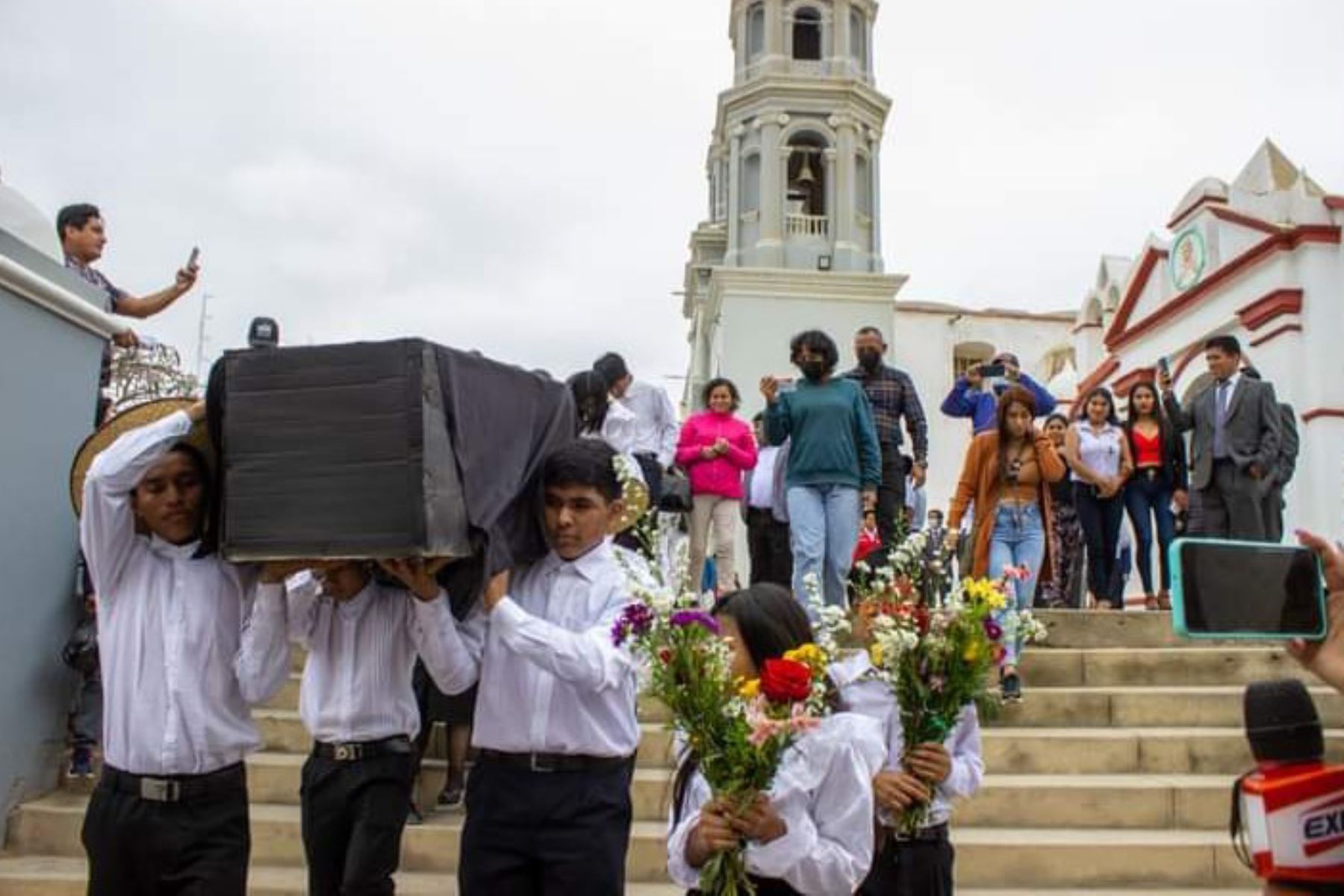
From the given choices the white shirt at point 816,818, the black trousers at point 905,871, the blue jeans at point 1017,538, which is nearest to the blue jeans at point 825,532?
the blue jeans at point 1017,538

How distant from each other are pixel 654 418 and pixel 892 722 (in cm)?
467

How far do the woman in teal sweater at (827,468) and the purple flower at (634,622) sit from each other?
4.43m

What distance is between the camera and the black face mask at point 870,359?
311 inches

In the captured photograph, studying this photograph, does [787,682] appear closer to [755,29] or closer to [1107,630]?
[1107,630]

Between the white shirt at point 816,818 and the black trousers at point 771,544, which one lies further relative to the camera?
the black trousers at point 771,544

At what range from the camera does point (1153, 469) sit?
27.8 feet

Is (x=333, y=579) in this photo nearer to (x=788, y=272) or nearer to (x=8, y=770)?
(x=8, y=770)

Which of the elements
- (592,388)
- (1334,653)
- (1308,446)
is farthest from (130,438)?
(1308,446)

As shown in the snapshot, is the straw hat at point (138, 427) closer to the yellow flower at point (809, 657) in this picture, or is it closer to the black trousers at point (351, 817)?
the black trousers at point (351, 817)

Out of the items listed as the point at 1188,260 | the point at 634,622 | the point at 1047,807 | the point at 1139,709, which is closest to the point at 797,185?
the point at 1188,260

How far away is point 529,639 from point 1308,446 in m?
12.5

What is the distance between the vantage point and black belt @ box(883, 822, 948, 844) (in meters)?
3.37

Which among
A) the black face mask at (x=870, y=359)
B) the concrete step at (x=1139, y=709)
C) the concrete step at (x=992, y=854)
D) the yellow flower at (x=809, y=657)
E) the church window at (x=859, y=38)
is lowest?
the concrete step at (x=992, y=854)

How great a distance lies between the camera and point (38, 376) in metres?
5.74
